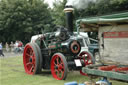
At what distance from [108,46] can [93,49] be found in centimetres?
848

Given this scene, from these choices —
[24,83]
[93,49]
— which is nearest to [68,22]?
[24,83]

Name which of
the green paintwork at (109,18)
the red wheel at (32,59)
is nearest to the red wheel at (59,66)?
the red wheel at (32,59)

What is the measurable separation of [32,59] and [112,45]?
152 inches

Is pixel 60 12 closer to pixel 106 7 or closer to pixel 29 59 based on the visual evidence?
pixel 106 7

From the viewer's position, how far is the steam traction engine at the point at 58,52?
23.5 feet

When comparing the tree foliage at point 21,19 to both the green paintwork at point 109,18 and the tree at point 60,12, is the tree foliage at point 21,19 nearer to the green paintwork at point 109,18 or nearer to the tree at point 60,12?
the tree at point 60,12

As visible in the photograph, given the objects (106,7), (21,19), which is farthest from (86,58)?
(21,19)

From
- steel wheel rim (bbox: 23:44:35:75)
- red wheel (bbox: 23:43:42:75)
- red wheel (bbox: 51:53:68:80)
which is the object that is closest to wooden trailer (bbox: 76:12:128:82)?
red wheel (bbox: 51:53:68:80)

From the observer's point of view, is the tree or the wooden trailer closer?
the wooden trailer

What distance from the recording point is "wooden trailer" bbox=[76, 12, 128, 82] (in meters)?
4.37

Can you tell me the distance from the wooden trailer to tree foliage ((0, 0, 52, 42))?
71.1 feet

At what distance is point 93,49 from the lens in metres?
13.5

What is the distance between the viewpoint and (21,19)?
2695 cm

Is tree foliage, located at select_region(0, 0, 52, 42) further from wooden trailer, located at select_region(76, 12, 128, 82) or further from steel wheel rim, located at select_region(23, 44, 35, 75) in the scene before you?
wooden trailer, located at select_region(76, 12, 128, 82)
